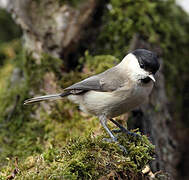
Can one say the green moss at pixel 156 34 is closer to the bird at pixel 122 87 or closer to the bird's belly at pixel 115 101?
the bird at pixel 122 87

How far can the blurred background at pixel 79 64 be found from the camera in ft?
11.2

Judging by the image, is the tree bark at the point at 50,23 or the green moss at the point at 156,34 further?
the green moss at the point at 156,34

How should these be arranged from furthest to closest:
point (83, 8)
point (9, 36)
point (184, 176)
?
point (9, 36), point (184, 176), point (83, 8)

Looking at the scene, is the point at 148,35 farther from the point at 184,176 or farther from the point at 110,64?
the point at 184,176

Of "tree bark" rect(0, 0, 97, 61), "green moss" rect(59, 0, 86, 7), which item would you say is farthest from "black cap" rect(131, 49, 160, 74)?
"green moss" rect(59, 0, 86, 7)

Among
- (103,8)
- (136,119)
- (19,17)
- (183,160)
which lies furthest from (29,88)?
(183,160)

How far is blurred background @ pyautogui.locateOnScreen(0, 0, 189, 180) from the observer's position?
3426mm

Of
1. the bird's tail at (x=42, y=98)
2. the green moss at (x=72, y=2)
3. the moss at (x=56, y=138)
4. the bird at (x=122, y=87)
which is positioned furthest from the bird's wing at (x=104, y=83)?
the green moss at (x=72, y=2)

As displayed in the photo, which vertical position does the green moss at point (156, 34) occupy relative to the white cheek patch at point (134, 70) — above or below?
below

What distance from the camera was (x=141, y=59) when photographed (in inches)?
97.0

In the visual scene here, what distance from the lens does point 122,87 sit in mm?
2580

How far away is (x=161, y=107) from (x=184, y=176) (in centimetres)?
181

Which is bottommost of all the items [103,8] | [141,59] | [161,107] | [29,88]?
[161,107]

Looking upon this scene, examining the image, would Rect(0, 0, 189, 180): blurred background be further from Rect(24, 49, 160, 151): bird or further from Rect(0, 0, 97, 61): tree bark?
Rect(24, 49, 160, 151): bird
